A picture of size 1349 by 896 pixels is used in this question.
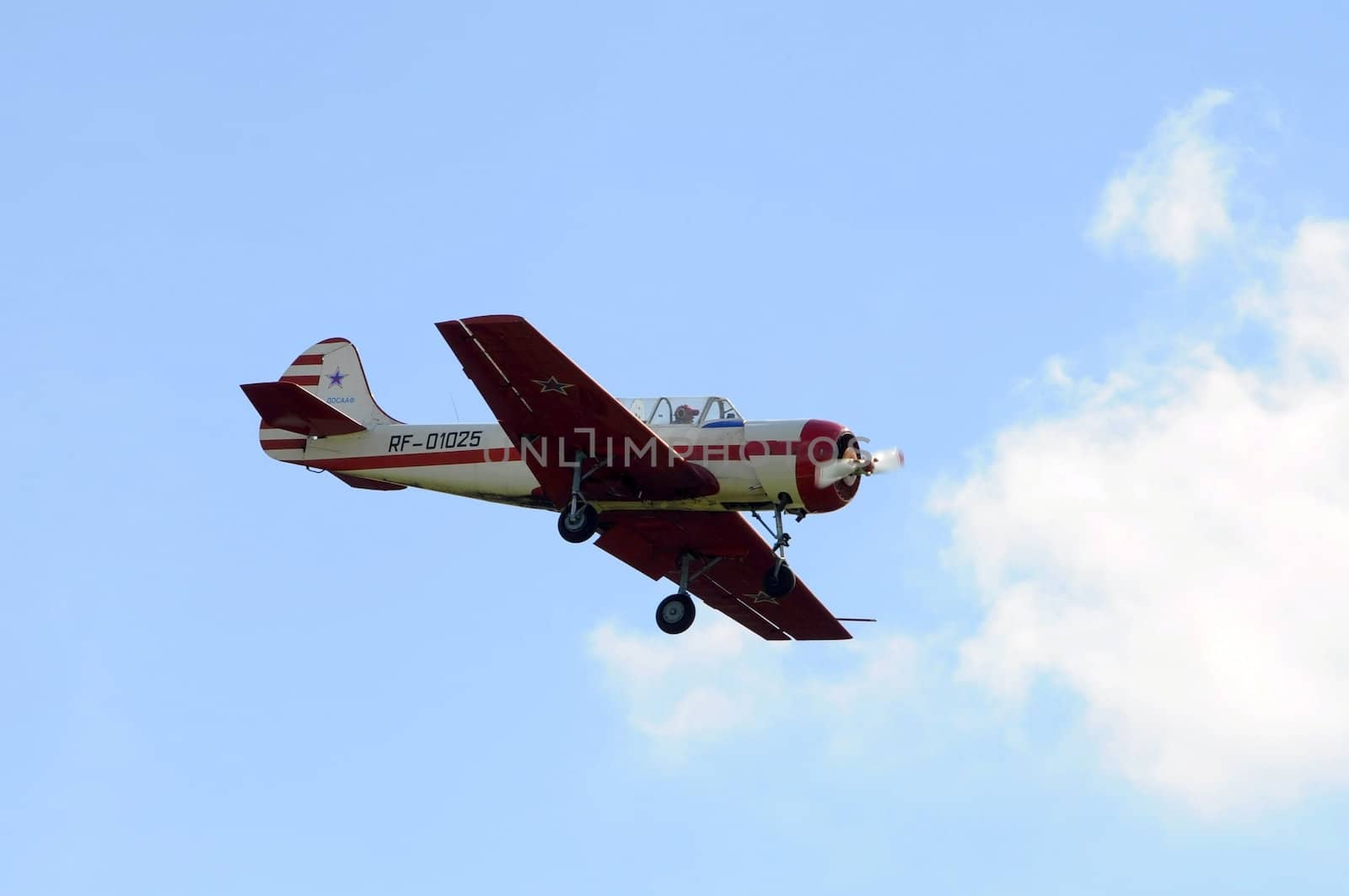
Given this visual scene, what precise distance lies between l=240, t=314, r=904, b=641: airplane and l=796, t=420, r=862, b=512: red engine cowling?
2 centimetres

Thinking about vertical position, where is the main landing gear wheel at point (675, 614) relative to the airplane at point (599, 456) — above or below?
below

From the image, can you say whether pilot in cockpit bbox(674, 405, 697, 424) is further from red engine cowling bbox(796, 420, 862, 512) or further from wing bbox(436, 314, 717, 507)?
red engine cowling bbox(796, 420, 862, 512)

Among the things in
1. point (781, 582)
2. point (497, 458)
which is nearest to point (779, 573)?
point (781, 582)

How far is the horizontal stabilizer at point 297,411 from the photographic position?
2384 centimetres

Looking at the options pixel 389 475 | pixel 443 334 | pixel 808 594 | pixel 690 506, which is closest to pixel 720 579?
pixel 808 594

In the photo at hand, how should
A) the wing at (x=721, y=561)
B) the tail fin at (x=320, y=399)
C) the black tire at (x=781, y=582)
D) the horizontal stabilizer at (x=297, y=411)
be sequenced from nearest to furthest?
the black tire at (x=781, y=582) < the wing at (x=721, y=561) < the horizontal stabilizer at (x=297, y=411) < the tail fin at (x=320, y=399)

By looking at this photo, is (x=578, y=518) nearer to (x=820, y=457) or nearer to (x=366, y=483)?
(x=820, y=457)

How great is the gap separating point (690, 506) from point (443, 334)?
423 cm

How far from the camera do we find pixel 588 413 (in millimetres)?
21438

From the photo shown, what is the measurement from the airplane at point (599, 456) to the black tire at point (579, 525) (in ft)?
0.06

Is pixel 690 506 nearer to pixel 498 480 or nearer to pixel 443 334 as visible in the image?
pixel 498 480

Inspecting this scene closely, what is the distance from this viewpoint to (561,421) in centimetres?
2172

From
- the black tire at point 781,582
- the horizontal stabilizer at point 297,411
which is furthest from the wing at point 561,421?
the horizontal stabilizer at point 297,411

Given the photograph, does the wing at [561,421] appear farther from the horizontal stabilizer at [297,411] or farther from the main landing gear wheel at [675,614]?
the horizontal stabilizer at [297,411]
